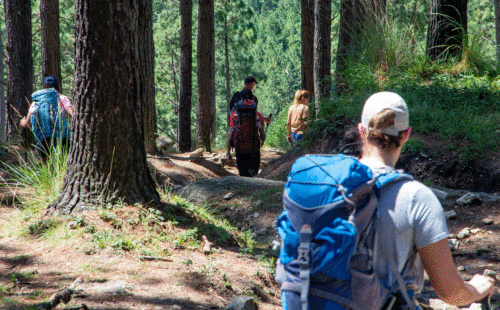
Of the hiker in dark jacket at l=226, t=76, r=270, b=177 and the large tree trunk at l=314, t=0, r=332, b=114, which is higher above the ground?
the large tree trunk at l=314, t=0, r=332, b=114

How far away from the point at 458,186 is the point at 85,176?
5038mm

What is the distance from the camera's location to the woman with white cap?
171cm

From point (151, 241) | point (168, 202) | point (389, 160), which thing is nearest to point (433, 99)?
point (168, 202)

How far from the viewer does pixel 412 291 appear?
181 cm

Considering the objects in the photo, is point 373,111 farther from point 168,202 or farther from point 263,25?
point 263,25

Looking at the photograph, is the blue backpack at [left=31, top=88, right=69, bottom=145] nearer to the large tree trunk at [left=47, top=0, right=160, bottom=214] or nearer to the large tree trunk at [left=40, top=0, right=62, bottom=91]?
the large tree trunk at [left=47, top=0, right=160, bottom=214]

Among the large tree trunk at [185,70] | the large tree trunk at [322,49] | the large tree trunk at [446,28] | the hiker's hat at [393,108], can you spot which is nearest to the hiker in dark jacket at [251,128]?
the large tree trunk at [322,49]

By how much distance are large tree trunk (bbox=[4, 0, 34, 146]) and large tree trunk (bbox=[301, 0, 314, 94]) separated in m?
7.87

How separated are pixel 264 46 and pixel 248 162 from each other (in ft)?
247

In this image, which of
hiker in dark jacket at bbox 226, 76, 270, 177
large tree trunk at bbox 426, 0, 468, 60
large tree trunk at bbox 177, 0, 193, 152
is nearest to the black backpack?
hiker in dark jacket at bbox 226, 76, 270, 177

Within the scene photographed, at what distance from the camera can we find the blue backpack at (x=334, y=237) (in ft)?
5.47

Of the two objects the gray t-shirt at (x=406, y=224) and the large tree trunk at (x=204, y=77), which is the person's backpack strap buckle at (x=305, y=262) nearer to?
the gray t-shirt at (x=406, y=224)

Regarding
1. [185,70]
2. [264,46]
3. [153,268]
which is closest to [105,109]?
[153,268]

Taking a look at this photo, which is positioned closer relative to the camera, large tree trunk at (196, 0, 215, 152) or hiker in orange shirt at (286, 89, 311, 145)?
hiker in orange shirt at (286, 89, 311, 145)
